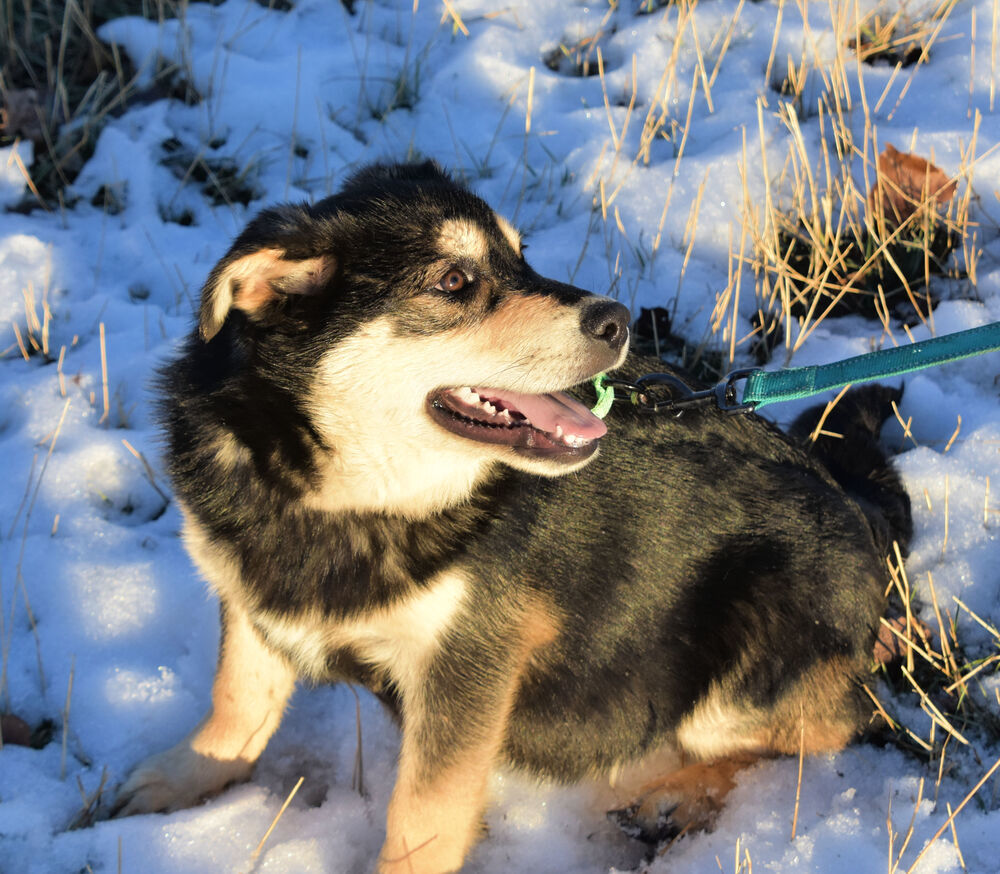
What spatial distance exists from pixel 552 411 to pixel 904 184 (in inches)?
111

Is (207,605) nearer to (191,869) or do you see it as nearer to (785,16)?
(191,869)

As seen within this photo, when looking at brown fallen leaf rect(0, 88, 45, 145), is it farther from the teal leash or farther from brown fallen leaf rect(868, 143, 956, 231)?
brown fallen leaf rect(868, 143, 956, 231)

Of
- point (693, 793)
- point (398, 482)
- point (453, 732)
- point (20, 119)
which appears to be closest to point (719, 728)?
point (693, 793)

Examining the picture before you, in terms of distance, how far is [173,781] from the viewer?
3.00 meters

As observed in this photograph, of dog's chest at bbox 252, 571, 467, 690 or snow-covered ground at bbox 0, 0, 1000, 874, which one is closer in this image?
dog's chest at bbox 252, 571, 467, 690

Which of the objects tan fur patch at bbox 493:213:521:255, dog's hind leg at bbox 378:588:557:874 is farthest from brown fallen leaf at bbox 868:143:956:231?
dog's hind leg at bbox 378:588:557:874

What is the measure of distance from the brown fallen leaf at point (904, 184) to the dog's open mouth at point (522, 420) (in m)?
2.56

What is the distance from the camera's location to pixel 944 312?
426 cm

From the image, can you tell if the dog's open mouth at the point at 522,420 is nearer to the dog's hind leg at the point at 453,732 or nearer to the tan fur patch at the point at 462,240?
the tan fur patch at the point at 462,240

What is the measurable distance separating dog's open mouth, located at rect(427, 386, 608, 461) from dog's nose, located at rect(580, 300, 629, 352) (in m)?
0.23

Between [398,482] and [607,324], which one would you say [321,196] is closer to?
[398,482]

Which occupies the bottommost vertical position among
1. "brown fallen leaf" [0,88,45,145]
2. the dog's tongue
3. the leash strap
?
"brown fallen leaf" [0,88,45,145]

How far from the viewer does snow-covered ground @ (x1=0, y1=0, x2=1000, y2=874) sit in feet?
9.68

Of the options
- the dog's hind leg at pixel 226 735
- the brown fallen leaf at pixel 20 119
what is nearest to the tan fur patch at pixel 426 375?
the dog's hind leg at pixel 226 735
